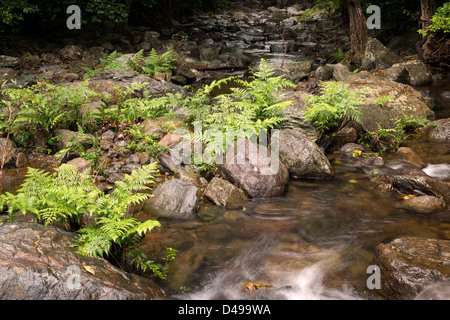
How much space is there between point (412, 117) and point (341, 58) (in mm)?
8656

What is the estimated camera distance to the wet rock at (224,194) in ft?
16.9

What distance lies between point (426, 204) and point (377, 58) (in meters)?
9.69

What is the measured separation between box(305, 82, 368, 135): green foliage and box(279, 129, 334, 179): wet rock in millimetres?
1024

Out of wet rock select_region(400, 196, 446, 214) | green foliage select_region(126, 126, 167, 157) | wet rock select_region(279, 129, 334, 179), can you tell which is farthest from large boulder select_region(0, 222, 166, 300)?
wet rock select_region(400, 196, 446, 214)

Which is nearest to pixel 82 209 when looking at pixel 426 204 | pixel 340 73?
pixel 426 204

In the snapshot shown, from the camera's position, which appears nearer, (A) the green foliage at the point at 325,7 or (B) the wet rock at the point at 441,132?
(B) the wet rock at the point at 441,132

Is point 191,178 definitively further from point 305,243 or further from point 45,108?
point 45,108

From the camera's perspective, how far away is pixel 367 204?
16.8 ft

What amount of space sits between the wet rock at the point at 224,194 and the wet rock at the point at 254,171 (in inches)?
7.2

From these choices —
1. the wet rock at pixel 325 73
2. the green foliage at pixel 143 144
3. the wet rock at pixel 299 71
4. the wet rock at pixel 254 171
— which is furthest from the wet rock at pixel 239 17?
the wet rock at pixel 254 171

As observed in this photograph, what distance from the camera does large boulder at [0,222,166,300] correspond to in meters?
2.56

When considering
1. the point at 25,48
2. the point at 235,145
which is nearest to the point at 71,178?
the point at 235,145

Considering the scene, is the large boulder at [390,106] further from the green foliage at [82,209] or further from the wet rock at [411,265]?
the green foliage at [82,209]
